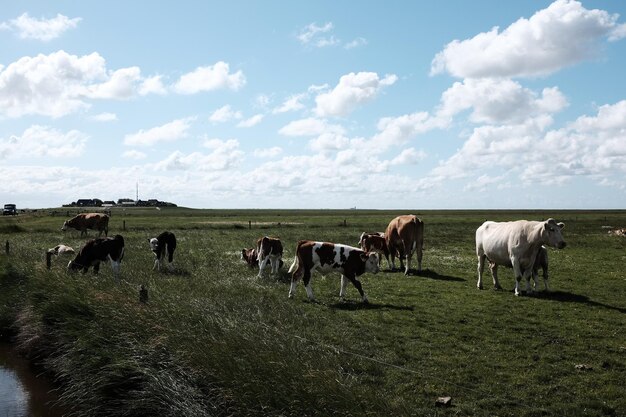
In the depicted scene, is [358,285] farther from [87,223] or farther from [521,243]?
[87,223]

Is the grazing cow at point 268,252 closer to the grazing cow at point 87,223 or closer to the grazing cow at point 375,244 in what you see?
the grazing cow at point 375,244

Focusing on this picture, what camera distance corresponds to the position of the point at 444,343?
11.4 meters

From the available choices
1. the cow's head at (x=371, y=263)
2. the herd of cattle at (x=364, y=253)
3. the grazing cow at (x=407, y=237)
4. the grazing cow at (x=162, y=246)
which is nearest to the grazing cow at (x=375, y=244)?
the grazing cow at (x=407, y=237)

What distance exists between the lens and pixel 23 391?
11.1 meters

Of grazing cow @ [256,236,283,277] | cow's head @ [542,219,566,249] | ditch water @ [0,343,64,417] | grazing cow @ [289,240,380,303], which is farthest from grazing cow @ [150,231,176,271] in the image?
cow's head @ [542,219,566,249]

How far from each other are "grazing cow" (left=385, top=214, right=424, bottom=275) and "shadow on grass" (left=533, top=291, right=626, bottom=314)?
6.55 metres

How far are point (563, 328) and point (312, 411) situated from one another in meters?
8.68

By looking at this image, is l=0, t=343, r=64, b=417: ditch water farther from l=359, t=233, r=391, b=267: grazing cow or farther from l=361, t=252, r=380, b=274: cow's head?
l=359, t=233, r=391, b=267: grazing cow

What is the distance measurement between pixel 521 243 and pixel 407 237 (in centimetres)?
674

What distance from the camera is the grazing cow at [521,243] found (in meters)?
17.2

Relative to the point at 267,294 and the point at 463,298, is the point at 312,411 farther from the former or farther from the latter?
the point at 463,298

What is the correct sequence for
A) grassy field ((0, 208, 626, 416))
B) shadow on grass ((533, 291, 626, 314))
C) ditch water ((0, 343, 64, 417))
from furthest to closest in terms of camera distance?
1. shadow on grass ((533, 291, 626, 314))
2. ditch water ((0, 343, 64, 417))
3. grassy field ((0, 208, 626, 416))

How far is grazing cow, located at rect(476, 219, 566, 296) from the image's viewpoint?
17219 millimetres

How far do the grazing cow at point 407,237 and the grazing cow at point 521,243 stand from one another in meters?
4.56
